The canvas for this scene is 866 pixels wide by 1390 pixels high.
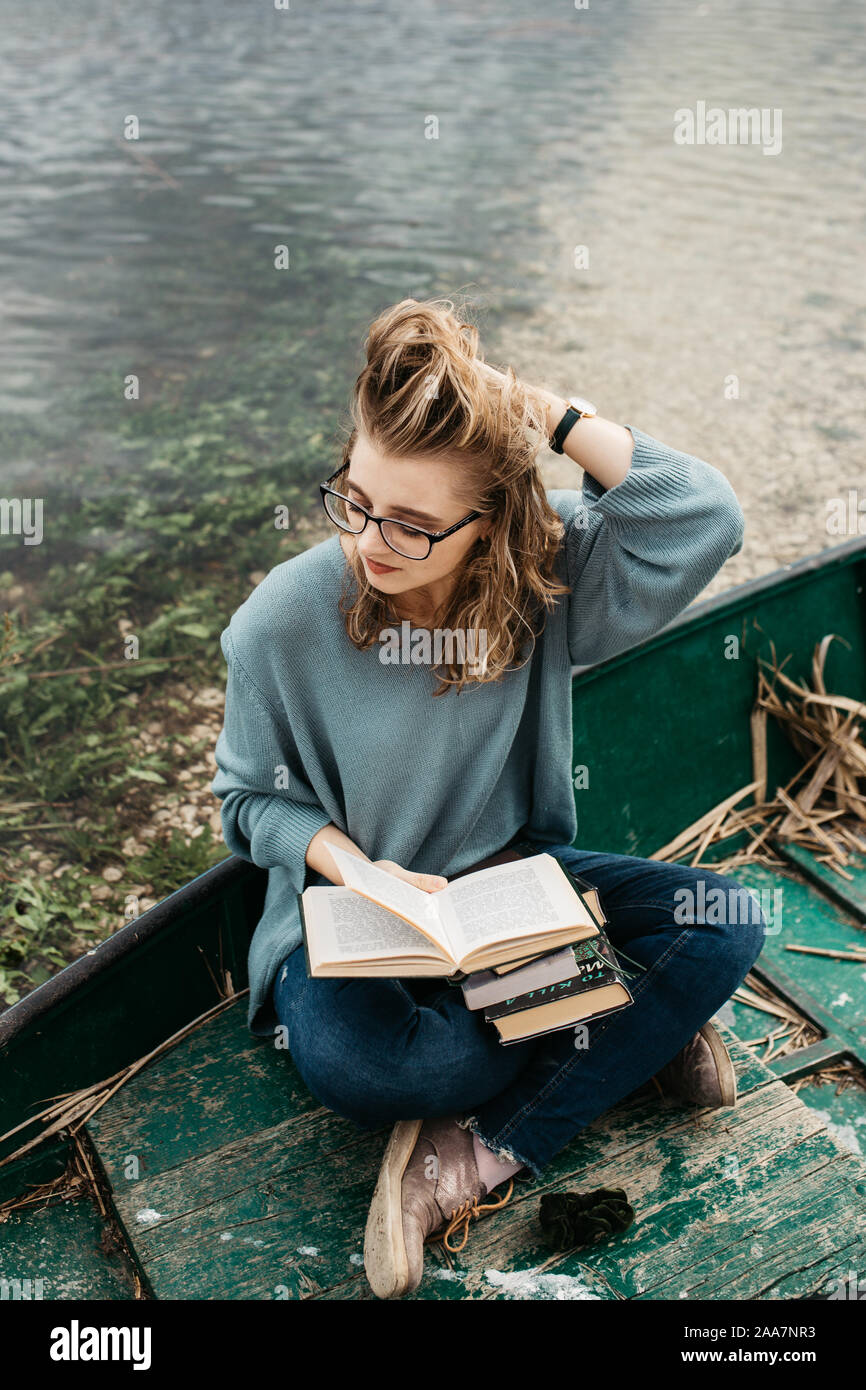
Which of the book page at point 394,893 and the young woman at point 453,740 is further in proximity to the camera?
the young woman at point 453,740

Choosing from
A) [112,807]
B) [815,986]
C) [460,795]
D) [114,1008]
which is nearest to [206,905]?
[114,1008]

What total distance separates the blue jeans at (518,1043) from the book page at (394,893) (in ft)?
0.71

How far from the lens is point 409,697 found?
2109 mm

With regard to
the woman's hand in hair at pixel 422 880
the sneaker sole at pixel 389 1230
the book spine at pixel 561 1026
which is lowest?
the sneaker sole at pixel 389 1230

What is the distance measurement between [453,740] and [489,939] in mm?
443

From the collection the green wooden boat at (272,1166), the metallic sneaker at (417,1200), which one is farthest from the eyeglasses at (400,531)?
the metallic sneaker at (417,1200)

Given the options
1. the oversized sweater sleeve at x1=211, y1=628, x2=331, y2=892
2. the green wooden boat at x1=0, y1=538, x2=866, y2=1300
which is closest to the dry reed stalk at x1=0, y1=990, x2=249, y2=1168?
the green wooden boat at x1=0, y1=538, x2=866, y2=1300

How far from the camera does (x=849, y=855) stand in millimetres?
3059

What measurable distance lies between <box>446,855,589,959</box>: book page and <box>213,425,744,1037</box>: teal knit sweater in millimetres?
213

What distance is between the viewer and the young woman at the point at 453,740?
6.30ft

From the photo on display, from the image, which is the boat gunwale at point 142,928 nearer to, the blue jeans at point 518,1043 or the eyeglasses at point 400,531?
the blue jeans at point 518,1043

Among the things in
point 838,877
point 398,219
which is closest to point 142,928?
point 838,877

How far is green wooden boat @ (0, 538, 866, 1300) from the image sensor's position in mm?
1954
